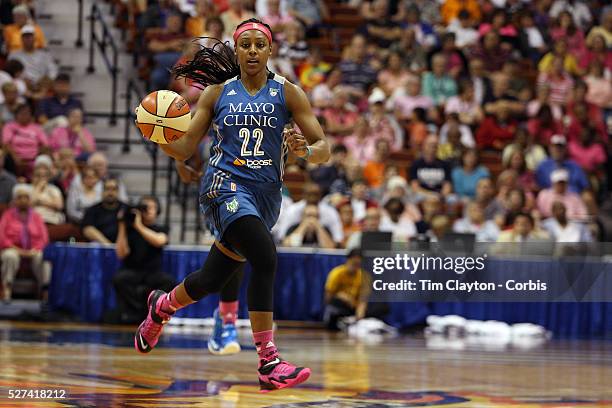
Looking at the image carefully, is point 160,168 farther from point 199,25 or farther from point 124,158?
point 199,25

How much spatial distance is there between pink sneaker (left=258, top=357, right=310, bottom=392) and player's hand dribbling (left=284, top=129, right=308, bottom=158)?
51.3 inches

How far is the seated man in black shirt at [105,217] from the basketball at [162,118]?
7.72 metres

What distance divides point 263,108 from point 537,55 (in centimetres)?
1436

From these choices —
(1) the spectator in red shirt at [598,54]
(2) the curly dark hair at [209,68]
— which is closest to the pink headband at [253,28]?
(2) the curly dark hair at [209,68]

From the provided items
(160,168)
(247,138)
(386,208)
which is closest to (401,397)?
(247,138)

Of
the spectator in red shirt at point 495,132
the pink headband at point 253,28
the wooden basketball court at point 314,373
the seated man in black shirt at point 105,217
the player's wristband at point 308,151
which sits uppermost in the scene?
the spectator in red shirt at point 495,132

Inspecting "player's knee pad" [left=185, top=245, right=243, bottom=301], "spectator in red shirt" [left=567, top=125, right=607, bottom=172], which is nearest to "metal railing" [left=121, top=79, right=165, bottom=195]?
"spectator in red shirt" [left=567, top=125, right=607, bottom=172]

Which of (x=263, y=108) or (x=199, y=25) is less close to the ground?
(x=199, y=25)

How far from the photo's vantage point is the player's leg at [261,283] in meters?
7.71

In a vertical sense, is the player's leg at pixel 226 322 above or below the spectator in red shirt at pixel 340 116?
below

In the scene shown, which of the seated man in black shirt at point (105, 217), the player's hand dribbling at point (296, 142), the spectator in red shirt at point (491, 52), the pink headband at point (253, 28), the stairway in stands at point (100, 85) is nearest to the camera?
the player's hand dribbling at point (296, 142)

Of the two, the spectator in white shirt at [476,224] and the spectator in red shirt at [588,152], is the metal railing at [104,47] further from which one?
the spectator in red shirt at [588,152]

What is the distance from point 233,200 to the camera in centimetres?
786

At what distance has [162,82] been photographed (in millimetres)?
18453
